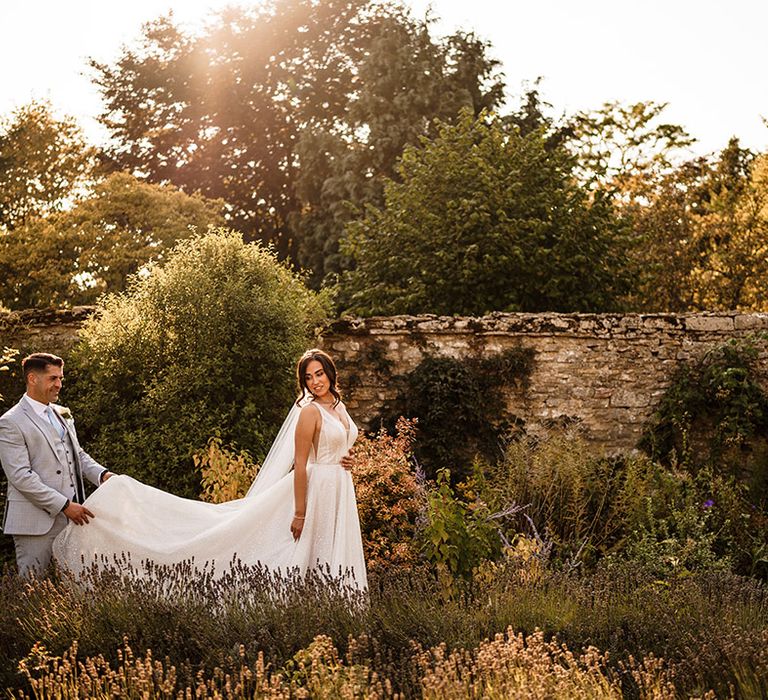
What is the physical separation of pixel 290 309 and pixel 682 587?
5097 mm

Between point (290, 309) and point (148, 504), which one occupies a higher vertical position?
point (290, 309)

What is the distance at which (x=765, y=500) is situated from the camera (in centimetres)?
964

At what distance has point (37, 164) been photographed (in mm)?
19047

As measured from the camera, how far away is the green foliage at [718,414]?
1066cm

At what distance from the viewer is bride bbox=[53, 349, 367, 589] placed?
5977mm

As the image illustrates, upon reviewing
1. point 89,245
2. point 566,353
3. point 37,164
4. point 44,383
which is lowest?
point 44,383

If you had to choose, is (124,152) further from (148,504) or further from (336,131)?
(148,504)

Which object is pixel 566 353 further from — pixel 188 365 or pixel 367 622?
pixel 367 622

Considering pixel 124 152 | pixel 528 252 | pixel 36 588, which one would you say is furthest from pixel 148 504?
pixel 124 152

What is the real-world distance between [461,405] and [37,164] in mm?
12136

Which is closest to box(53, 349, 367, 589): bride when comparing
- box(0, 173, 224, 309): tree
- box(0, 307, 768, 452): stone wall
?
box(0, 307, 768, 452): stone wall

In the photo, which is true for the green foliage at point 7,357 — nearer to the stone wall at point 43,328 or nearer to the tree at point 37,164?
the stone wall at point 43,328

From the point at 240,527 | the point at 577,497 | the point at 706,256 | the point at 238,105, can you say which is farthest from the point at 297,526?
the point at 238,105

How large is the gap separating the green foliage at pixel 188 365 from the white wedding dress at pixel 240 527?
279 cm
